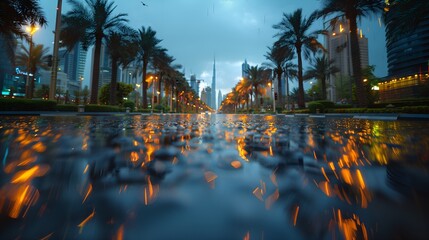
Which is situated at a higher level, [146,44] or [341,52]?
[341,52]

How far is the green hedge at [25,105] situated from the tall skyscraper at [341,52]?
84.9 ft

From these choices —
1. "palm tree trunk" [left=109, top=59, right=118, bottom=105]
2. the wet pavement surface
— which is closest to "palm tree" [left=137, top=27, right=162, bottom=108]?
"palm tree trunk" [left=109, top=59, right=118, bottom=105]

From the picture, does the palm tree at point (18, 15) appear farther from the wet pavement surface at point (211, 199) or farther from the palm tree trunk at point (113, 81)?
the wet pavement surface at point (211, 199)

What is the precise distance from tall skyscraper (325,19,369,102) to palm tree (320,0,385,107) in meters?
1.90

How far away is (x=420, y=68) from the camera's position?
6012 cm

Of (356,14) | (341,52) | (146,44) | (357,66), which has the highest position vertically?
(341,52)

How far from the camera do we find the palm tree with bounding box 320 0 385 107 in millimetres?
18875

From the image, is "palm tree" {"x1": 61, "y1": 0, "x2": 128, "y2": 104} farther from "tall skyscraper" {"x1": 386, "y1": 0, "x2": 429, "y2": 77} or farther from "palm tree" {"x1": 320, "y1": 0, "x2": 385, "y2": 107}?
"tall skyscraper" {"x1": 386, "y1": 0, "x2": 429, "y2": 77}

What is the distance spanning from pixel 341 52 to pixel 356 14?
5579 cm

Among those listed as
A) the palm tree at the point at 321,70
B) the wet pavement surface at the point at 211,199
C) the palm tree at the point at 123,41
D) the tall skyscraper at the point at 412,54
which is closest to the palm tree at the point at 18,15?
the palm tree at the point at 123,41

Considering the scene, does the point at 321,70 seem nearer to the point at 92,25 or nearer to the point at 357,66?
the point at 357,66

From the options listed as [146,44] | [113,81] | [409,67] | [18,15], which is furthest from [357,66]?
[409,67]

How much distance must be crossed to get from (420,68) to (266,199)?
8198cm

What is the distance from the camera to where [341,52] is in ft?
222
